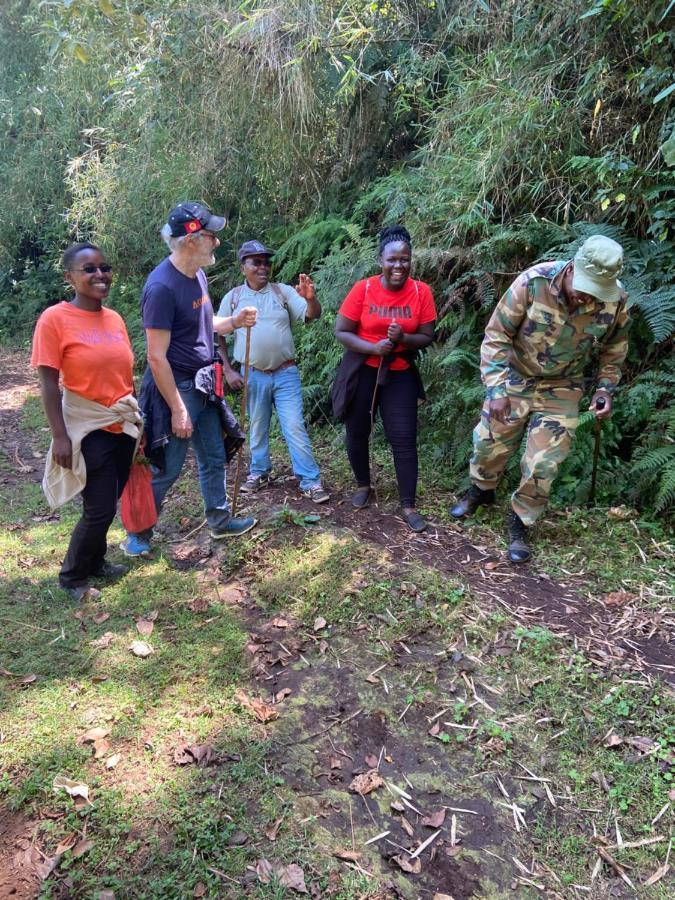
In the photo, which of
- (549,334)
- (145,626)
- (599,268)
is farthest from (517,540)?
(145,626)

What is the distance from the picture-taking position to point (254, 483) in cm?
575

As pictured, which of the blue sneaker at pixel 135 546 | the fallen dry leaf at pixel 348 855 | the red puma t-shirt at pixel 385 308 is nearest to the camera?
the fallen dry leaf at pixel 348 855

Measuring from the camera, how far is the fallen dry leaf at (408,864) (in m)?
2.42

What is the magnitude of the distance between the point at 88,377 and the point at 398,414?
7.37 ft

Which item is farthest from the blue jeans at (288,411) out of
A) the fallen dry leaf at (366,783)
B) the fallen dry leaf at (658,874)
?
the fallen dry leaf at (658,874)

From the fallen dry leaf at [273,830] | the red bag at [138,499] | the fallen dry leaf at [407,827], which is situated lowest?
the fallen dry leaf at [407,827]

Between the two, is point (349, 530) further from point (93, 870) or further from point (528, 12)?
point (528, 12)

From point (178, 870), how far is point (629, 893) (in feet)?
5.61

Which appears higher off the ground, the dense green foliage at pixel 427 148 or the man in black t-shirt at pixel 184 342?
the dense green foliage at pixel 427 148

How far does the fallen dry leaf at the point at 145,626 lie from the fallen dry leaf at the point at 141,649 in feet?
0.30

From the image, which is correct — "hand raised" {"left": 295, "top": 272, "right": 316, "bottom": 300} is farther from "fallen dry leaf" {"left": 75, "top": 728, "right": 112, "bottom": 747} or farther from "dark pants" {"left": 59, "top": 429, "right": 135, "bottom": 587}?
"fallen dry leaf" {"left": 75, "top": 728, "right": 112, "bottom": 747}

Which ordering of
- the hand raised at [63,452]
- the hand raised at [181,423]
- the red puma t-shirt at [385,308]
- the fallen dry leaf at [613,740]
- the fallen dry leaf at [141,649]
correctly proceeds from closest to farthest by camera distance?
the fallen dry leaf at [613,740] < the fallen dry leaf at [141,649] < the hand raised at [63,452] < the hand raised at [181,423] < the red puma t-shirt at [385,308]

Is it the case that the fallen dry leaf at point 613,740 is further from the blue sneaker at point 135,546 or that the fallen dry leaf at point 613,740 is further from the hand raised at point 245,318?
the hand raised at point 245,318

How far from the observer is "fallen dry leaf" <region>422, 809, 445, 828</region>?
2578 mm
